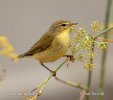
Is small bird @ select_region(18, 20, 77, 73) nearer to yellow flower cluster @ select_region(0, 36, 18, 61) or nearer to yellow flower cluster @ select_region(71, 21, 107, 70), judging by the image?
yellow flower cluster @ select_region(71, 21, 107, 70)

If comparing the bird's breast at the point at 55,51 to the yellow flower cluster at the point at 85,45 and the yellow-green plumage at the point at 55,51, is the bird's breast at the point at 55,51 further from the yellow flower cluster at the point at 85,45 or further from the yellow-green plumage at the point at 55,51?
the yellow flower cluster at the point at 85,45

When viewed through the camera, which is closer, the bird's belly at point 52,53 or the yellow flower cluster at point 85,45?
the yellow flower cluster at point 85,45

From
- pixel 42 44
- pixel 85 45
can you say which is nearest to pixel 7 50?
pixel 85 45

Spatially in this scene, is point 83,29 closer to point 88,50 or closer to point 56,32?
point 88,50

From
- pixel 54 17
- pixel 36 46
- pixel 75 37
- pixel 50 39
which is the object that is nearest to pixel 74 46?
pixel 75 37

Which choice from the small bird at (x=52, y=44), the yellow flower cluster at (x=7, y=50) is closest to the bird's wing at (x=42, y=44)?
the small bird at (x=52, y=44)

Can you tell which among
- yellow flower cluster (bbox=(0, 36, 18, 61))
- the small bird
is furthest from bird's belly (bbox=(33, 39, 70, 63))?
yellow flower cluster (bbox=(0, 36, 18, 61))

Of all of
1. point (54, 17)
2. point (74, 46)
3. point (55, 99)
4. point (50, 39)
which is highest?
point (74, 46)
